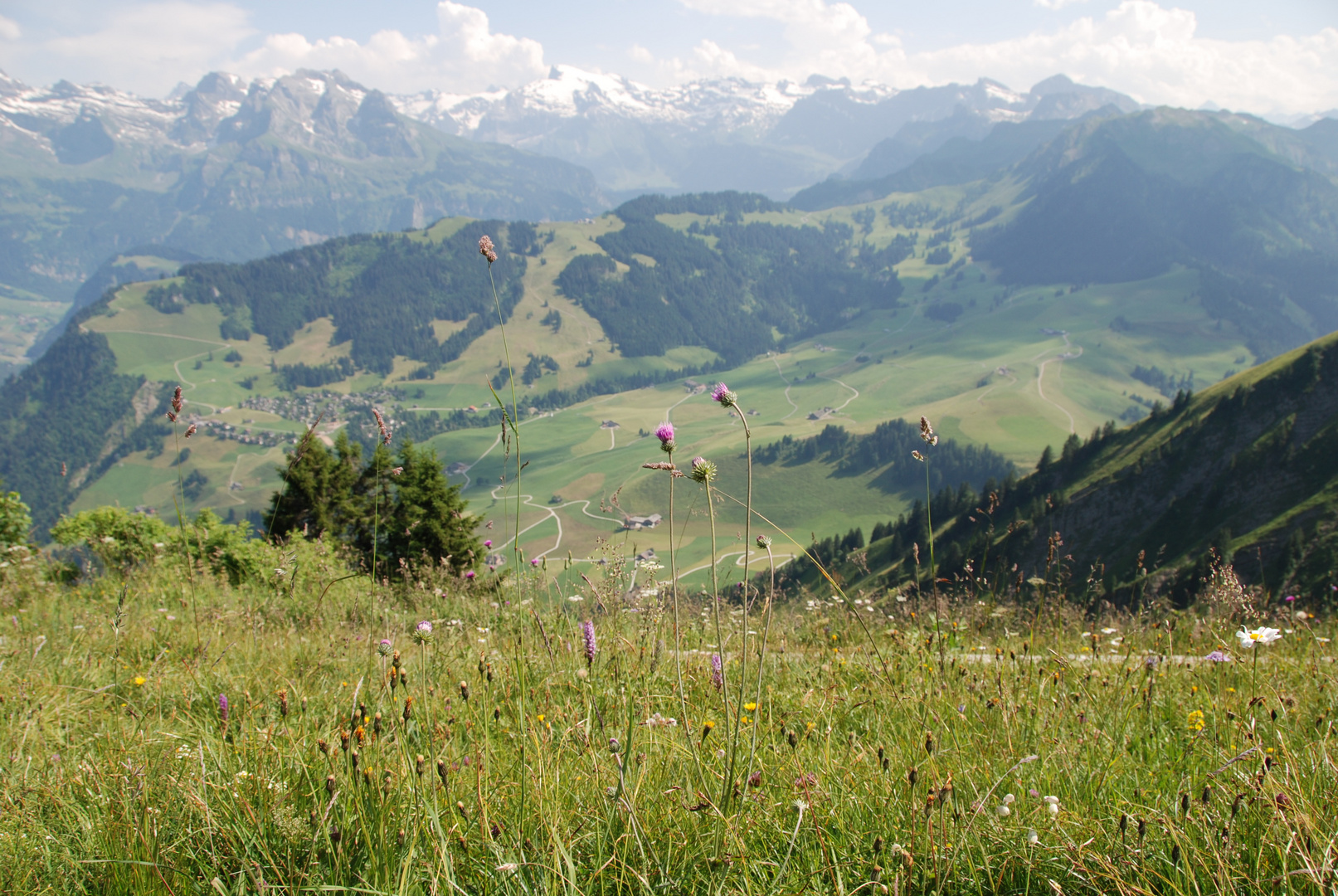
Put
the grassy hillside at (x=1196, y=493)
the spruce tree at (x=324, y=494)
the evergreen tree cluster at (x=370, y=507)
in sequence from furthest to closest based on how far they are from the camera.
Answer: the grassy hillside at (x=1196, y=493) < the spruce tree at (x=324, y=494) < the evergreen tree cluster at (x=370, y=507)

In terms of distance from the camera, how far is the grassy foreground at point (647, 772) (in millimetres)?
2207

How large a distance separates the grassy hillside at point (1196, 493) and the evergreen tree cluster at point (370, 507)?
33.5 m

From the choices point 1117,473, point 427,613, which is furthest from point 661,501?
point 427,613

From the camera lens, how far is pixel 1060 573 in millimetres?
5855

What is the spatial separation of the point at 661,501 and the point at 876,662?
580 ft

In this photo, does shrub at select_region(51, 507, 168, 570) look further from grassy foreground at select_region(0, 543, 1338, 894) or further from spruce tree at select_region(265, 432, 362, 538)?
grassy foreground at select_region(0, 543, 1338, 894)

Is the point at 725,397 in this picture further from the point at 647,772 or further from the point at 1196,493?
the point at 1196,493

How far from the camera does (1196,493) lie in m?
74.4

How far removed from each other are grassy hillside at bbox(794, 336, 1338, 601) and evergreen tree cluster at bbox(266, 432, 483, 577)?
1319 inches

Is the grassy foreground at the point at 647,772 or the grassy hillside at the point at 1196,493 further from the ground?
the grassy foreground at the point at 647,772

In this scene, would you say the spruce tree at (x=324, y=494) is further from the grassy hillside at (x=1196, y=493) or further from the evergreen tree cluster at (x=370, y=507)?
the grassy hillside at (x=1196, y=493)

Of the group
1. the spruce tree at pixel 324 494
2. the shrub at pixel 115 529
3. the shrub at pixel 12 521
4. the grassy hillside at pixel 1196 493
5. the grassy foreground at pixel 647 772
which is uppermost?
the grassy foreground at pixel 647 772

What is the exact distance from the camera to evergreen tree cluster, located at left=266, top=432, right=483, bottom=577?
77.6ft

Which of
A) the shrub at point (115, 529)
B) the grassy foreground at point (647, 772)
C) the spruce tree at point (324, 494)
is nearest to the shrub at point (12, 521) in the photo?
the shrub at point (115, 529)
